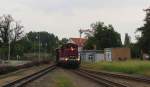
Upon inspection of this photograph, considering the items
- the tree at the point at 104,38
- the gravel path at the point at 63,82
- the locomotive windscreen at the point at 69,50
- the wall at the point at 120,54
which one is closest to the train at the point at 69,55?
the locomotive windscreen at the point at 69,50

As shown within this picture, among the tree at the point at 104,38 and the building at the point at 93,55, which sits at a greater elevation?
the tree at the point at 104,38

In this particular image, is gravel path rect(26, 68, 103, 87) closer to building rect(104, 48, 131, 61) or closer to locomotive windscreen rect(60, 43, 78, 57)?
locomotive windscreen rect(60, 43, 78, 57)

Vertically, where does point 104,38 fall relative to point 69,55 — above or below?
above

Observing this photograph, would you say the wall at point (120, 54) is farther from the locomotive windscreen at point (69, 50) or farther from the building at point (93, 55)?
the locomotive windscreen at point (69, 50)

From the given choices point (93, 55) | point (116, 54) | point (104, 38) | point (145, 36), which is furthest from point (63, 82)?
point (104, 38)

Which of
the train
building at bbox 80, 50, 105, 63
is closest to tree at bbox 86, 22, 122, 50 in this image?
building at bbox 80, 50, 105, 63

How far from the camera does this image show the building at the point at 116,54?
265ft

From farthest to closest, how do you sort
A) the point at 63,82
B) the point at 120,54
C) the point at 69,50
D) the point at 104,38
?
the point at 104,38
the point at 120,54
the point at 69,50
the point at 63,82

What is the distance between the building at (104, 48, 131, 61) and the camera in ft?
265

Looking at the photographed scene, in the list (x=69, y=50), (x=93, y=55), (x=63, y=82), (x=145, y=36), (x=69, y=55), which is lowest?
(x=63, y=82)

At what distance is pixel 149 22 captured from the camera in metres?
82.7

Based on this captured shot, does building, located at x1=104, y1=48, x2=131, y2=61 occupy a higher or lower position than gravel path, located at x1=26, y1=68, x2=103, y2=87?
higher

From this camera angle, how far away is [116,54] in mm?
84375

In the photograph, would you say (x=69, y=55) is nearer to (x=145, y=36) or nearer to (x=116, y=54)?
(x=116, y=54)
